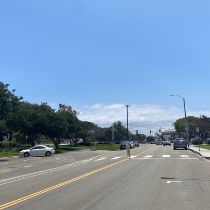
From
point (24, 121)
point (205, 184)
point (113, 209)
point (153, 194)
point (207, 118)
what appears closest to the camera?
point (113, 209)

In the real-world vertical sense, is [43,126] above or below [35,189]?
above

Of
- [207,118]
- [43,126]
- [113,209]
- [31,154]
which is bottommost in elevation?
[113,209]

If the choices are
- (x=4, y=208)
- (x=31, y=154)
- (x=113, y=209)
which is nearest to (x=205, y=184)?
(x=113, y=209)

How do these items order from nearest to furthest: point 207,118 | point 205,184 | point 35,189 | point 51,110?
point 35,189
point 205,184
point 51,110
point 207,118

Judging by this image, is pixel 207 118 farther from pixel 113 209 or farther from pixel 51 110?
pixel 113 209

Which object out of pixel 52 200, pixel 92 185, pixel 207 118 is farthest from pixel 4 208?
pixel 207 118

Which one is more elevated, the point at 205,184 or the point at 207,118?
the point at 207,118

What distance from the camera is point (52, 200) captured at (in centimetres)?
1559

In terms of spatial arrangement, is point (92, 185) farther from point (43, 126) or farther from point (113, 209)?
→ point (43, 126)

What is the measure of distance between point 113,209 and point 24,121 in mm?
65466

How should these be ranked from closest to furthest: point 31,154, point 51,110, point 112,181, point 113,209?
1. point 113,209
2. point 112,181
3. point 31,154
4. point 51,110

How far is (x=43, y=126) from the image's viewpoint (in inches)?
3155

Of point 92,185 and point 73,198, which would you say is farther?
point 92,185

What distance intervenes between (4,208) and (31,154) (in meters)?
46.5
